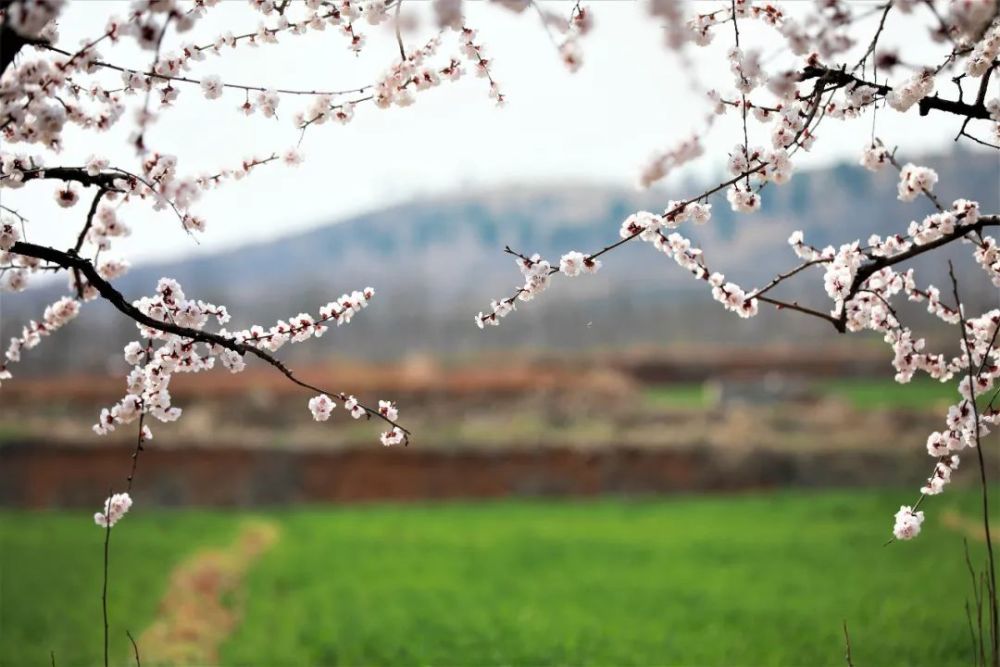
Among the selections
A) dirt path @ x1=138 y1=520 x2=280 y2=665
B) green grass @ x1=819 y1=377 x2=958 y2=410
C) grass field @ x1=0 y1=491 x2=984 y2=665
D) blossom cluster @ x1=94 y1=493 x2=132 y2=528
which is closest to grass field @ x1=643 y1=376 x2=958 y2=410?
green grass @ x1=819 y1=377 x2=958 y2=410

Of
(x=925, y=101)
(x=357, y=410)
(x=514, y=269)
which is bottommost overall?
(x=357, y=410)

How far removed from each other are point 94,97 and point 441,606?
7.59 meters

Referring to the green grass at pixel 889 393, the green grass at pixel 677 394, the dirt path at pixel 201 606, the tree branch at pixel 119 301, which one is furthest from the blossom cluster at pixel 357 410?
the green grass at pixel 677 394

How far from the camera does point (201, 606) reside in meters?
12.0

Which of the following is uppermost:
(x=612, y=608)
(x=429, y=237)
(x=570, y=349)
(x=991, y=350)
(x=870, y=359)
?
(x=429, y=237)

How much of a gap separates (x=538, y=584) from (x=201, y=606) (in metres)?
4.15

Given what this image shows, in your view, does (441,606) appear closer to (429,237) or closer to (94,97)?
(94,97)

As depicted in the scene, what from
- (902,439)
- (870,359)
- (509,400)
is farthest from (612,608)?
(870,359)

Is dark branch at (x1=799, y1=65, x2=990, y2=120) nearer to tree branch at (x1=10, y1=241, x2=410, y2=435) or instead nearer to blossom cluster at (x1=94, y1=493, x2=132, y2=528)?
tree branch at (x1=10, y1=241, x2=410, y2=435)

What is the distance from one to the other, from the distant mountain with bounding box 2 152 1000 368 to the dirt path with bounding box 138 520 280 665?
106 ft

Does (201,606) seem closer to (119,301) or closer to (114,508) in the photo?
(114,508)

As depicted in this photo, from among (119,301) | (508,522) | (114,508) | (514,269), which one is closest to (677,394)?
(508,522)

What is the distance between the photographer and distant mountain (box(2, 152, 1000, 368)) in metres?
82.0

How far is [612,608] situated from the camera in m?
10.7
